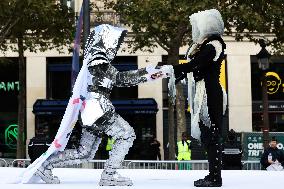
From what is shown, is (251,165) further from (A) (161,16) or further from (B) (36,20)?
(B) (36,20)

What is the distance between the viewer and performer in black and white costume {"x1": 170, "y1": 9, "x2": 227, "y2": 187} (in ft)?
17.4

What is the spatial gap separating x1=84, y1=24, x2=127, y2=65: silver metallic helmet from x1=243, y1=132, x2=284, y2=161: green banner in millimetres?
12539

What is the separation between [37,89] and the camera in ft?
84.5

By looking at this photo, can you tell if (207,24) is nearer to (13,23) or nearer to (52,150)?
(52,150)

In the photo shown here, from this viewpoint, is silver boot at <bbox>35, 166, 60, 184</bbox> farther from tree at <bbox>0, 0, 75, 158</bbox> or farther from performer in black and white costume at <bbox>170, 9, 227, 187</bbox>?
tree at <bbox>0, 0, 75, 158</bbox>

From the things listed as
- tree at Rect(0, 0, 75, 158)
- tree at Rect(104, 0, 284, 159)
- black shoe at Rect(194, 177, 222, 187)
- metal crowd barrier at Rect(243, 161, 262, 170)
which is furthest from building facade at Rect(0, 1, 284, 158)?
black shoe at Rect(194, 177, 222, 187)

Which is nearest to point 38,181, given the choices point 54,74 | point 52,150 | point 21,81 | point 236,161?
point 52,150

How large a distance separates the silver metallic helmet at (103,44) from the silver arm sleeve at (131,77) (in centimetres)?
21

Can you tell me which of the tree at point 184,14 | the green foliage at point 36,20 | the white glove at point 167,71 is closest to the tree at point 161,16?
the tree at point 184,14

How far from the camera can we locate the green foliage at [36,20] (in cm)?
1695

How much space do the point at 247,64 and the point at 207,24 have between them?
2087 cm

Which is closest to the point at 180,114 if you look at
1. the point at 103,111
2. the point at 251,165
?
the point at 251,165

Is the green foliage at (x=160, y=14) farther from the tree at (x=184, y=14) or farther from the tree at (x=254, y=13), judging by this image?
the tree at (x=254, y=13)

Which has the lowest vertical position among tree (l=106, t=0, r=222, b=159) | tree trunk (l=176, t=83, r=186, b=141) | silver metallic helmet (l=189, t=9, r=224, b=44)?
tree trunk (l=176, t=83, r=186, b=141)
